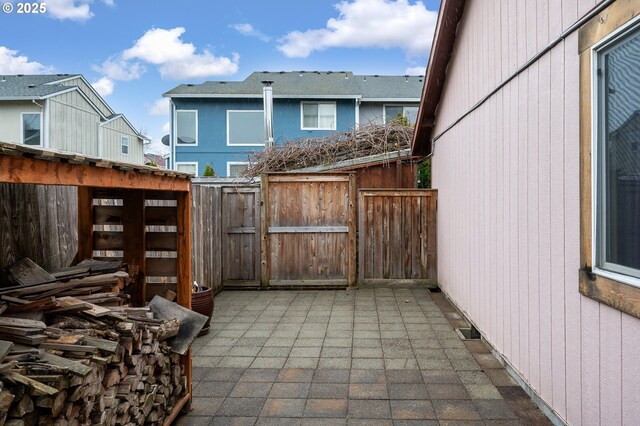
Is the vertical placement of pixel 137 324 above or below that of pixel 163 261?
below

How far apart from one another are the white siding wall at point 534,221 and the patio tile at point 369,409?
1062mm

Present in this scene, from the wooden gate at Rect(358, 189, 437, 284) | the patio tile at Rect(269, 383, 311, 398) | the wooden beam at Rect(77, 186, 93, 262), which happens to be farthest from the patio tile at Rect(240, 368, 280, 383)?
the wooden gate at Rect(358, 189, 437, 284)

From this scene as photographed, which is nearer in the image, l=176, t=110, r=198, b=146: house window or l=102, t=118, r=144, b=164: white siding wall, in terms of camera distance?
l=176, t=110, r=198, b=146: house window

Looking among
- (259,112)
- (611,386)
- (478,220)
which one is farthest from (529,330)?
(259,112)

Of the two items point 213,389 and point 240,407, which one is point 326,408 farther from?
point 213,389

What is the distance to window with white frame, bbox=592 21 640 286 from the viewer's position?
6.93ft

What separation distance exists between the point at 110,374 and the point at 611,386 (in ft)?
8.12

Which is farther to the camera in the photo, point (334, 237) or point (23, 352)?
point (334, 237)

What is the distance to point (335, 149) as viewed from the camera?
9.13m

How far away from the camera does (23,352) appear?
73.5 inches

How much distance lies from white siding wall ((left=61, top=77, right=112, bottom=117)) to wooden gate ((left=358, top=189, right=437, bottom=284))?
528 inches

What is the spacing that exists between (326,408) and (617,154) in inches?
94.0

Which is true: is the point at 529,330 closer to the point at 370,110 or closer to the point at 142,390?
the point at 142,390

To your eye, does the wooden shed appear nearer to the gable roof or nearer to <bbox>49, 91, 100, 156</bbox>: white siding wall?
<bbox>49, 91, 100, 156</bbox>: white siding wall
